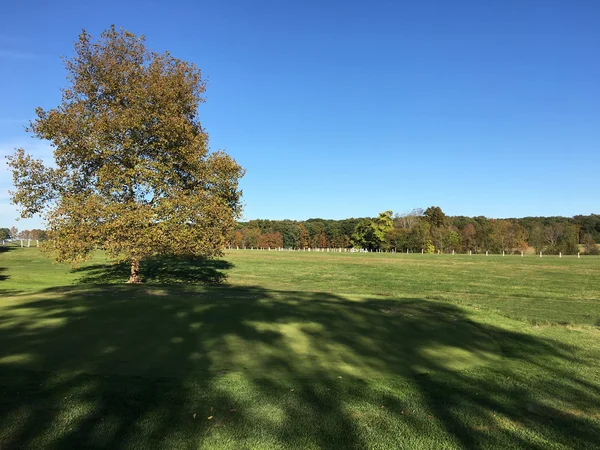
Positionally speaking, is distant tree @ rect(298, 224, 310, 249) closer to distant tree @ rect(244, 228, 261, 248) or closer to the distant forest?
the distant forest

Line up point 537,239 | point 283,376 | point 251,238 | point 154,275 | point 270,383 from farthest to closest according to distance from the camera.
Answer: point 251,238, point 537,239, point 154,275, point 283,376, point 270,383

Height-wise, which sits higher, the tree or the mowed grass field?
the tree

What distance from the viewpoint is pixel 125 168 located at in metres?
21.5

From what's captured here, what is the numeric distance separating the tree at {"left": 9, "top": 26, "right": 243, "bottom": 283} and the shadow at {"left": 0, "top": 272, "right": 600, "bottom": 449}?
11.3 m

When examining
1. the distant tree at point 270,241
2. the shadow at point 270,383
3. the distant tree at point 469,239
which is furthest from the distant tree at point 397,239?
the shadow at point 270,383

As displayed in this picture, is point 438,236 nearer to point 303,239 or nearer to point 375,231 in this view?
point 375,231

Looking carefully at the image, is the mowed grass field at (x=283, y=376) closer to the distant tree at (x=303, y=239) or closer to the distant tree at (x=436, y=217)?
the distant tree at (x=436, y=217)

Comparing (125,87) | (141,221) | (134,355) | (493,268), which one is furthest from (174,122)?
(493,268)

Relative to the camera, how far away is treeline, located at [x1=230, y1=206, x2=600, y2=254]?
324 ft

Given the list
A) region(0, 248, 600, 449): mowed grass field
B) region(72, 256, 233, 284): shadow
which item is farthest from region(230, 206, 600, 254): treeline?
region(0, 248, 600, 449): mowed grass field

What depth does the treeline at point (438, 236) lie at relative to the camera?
324 ft

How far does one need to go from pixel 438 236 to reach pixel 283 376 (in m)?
105

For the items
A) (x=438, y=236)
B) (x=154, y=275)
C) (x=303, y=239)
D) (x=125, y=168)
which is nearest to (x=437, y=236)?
(x=438, y=236)

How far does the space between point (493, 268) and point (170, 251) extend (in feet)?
116
